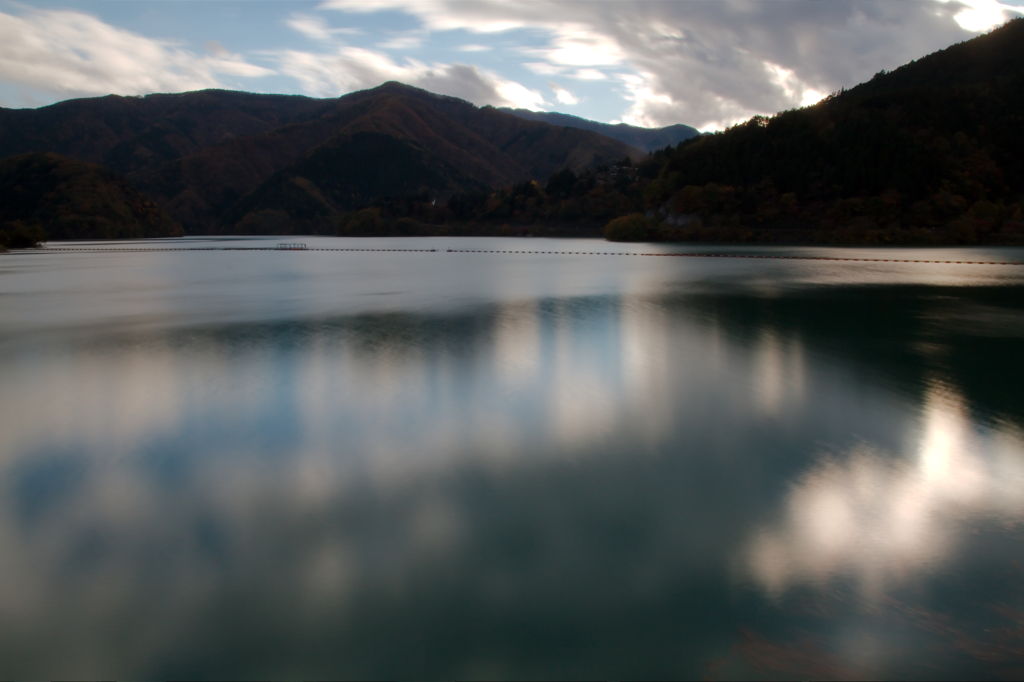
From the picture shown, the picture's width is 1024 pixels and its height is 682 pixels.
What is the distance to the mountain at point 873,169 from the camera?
73500 millimetres

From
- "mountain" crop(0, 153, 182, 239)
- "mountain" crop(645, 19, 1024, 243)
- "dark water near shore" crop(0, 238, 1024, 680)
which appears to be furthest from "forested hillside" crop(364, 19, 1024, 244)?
"mountain" crop(0, 153, 182, 239)

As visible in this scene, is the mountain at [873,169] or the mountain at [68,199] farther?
the mountain at [68,199]

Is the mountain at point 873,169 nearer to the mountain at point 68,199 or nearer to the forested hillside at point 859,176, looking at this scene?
the forested hillside at point 859,176

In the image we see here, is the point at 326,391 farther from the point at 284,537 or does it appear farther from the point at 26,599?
the point at 26,599

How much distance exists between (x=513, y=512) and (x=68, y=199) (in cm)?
12827

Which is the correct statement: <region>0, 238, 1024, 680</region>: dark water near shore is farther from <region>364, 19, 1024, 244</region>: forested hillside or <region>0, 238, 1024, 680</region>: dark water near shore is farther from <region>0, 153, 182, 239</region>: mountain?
<region>0, 153, 182, 239</region>: mountain

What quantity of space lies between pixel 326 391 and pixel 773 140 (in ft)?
304

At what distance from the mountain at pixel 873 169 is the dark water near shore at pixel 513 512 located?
6903cm

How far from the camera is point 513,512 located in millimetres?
4523

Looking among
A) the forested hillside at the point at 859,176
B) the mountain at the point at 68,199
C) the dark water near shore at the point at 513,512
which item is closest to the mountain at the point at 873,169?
the forested hillside at the point at 859,176

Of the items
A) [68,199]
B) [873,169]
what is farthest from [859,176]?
[68,199]

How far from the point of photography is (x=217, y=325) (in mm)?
13648

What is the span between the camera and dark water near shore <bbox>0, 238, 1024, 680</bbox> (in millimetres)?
3141

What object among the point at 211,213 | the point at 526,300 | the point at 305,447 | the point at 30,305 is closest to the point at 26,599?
the point at 305,447
